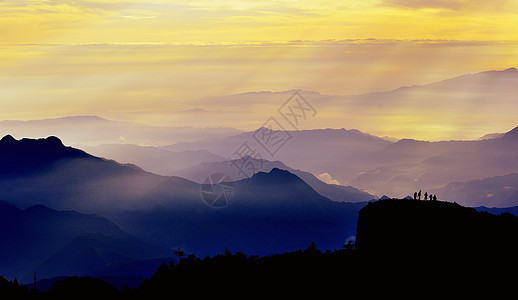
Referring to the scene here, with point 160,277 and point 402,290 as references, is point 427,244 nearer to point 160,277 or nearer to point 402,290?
point 402,290

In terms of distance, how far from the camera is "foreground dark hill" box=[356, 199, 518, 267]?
128 meters

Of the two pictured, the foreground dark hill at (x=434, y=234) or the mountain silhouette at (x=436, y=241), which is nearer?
the mountain silhouette at (x=436, y=241)

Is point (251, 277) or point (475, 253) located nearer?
point (475, 253)

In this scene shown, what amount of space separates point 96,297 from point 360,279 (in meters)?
71.3

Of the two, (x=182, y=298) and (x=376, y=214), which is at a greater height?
(x=376, y=214)

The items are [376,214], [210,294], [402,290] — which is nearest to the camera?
[402,290]

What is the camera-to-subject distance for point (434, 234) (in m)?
134

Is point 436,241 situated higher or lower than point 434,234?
lower

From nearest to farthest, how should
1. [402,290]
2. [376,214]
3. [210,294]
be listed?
[402,290], [376,214], [210,294]

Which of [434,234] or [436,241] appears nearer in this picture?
[436,241]

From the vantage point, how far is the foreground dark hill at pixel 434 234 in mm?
127688

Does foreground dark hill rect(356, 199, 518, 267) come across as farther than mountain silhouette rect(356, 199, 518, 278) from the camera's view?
Yes

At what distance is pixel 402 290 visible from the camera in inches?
4887

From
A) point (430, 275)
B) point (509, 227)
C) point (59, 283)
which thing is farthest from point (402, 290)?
point (59, 283)
